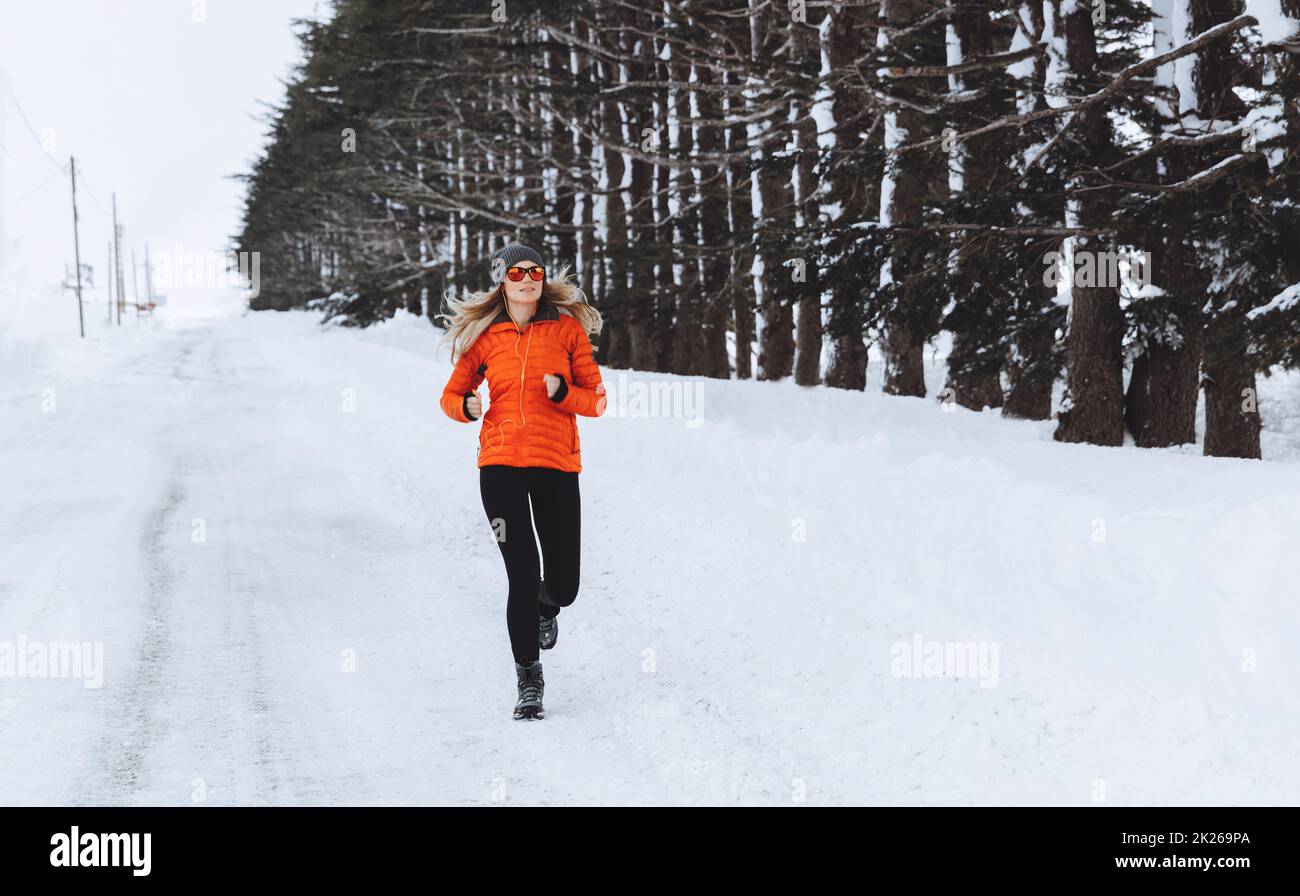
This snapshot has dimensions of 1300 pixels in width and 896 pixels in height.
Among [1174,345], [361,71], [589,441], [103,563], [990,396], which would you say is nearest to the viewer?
[103,563]

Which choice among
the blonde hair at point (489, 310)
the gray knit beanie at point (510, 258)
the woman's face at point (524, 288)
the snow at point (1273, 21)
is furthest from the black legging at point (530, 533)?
the snow at point (1273, 21)

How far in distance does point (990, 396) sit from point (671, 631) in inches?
511

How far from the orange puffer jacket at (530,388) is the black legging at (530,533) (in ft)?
0.24

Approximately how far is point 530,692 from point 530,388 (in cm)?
137

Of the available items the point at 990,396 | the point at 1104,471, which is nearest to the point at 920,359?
the point at 990,396

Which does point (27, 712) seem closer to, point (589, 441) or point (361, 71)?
point (589, 441)

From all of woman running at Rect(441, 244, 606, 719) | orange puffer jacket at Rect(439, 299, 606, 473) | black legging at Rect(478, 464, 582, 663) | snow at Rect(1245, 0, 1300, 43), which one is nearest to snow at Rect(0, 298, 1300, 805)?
black legging at Rect(478, 464, 582, 663)

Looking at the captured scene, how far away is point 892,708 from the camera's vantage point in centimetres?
508

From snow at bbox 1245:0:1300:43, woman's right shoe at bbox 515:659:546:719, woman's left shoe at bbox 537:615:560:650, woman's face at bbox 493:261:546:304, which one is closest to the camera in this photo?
woman's face at bbox 493:261:546:304

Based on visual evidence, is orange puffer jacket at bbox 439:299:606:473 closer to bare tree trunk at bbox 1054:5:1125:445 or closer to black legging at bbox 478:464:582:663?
black legging at bbox 478:464:582:663

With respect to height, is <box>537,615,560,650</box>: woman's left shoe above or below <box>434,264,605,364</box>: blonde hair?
below

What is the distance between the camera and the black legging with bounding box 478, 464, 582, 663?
501cm

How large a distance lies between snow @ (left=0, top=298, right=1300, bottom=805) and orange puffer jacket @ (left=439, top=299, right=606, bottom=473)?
1228 mm

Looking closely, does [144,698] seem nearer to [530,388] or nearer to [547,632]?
[547,632]
